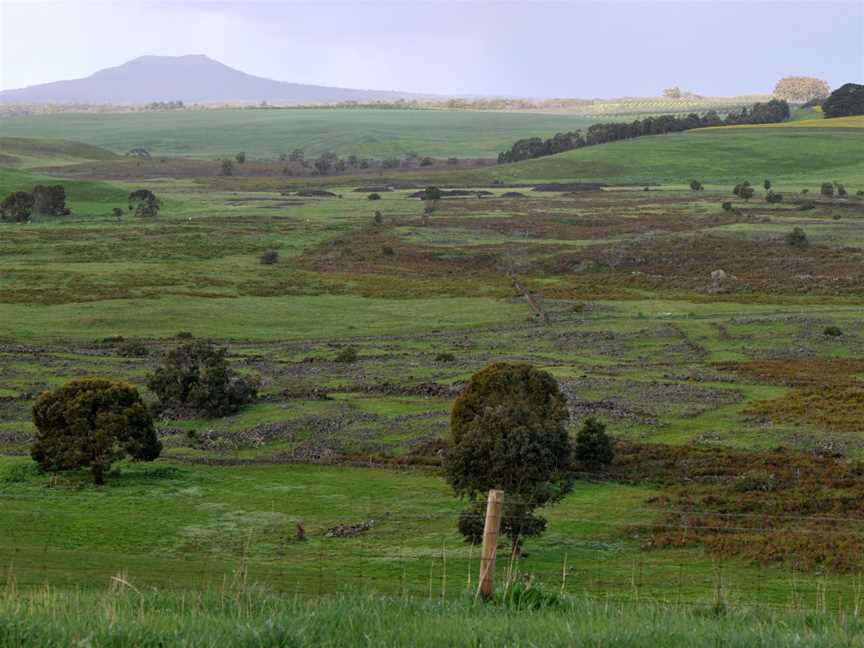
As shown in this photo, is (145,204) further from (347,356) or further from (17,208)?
(347,356)

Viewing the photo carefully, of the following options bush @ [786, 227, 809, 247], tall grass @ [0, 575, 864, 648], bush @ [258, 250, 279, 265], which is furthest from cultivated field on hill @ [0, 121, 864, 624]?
tall grass @ [0, 575, 864, 648]

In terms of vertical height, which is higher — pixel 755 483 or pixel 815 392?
pixel 755 483

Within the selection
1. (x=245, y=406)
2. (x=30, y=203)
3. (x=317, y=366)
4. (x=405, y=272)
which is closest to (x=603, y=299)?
(x=405, y=272)

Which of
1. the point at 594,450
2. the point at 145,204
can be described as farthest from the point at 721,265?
the point at 145,204

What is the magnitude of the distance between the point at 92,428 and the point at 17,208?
401ft

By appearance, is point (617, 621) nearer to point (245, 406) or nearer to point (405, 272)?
point (245, 406)

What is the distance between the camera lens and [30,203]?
155125 millimetres

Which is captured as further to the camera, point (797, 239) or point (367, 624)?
point (797, 239)

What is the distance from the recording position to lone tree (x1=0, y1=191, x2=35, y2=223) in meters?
152

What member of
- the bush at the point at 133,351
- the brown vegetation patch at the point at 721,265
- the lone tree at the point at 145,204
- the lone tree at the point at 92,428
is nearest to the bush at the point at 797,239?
the brown vegetation patch at the point at 721,265

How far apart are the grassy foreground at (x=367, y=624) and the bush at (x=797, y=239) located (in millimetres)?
110133

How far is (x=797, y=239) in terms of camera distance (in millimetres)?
116062

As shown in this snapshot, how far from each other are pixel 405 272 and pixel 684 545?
82.3 metres

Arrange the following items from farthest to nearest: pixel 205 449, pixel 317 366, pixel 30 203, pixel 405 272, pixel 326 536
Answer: pixel 30 203 → pixel 405 272 → pixel 317 366 → pixel 205 449 → pixel 326 536
